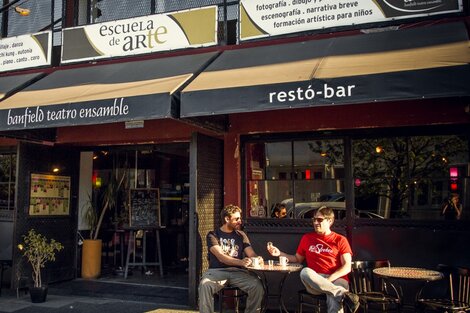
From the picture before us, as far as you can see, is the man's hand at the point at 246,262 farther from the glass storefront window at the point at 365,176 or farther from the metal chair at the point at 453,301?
the metal chair at the point at 453,301

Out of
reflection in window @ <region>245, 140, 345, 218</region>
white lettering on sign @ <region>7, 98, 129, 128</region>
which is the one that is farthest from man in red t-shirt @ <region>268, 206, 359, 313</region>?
white lettering on sign @ <region>7, 98, 129, 128</region>

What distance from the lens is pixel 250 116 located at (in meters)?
6.51

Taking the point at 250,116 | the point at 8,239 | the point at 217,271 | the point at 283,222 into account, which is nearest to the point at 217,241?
the point at 217,271

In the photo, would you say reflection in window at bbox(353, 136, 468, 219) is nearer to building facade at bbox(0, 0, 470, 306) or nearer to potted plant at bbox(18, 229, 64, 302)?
building facade at bbox(0, 0, 470, 306)

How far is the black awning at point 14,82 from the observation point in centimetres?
716

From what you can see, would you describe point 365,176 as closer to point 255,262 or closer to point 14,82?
point 255,262

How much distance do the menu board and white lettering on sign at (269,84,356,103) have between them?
4732 mm

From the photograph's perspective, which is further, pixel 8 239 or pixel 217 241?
pixel 8 239

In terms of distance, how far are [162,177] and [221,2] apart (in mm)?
4179

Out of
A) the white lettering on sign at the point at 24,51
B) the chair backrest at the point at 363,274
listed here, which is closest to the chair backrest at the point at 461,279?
the chair backrest at the point at 363,274

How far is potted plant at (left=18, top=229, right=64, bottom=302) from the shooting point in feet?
22.2

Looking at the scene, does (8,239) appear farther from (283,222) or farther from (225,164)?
(283,222)

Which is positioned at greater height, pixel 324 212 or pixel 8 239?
pixel 324 212

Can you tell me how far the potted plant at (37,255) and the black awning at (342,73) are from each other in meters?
3.37
